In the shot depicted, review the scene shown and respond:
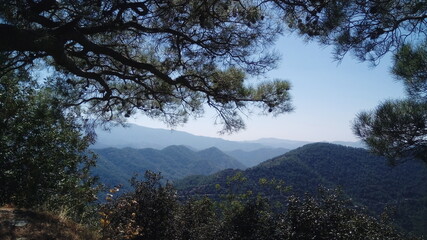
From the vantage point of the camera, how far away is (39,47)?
7.93 feet

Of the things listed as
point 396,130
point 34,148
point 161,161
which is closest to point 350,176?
point 396,130

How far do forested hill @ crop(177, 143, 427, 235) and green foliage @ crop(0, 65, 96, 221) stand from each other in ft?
80.7

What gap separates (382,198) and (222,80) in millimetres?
41347

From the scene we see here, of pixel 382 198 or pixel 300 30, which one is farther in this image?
pixel 382 198

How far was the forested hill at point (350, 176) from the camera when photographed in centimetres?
3584

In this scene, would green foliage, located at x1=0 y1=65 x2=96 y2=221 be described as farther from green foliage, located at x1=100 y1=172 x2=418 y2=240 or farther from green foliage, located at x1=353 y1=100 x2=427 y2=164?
green foliage, located at x1=353 y1=100 x2=427 y2=164

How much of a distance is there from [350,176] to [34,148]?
52351mm

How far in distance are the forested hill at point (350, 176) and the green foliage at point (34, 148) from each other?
24610mm

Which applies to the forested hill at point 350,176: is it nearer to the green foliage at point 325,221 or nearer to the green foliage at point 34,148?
the green foliage at point 325,221

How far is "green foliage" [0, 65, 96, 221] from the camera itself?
360cm

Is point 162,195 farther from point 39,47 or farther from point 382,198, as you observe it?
point 382,198

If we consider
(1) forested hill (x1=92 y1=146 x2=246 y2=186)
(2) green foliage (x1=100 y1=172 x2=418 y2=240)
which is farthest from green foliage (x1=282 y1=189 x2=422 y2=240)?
(1) forested hill (x1=92 y1=146 x2=246 y2=186)

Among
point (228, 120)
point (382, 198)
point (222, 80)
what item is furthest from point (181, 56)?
point (382, 198)

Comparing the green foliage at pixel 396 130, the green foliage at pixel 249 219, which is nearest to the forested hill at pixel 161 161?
the green foliage at pixel 396 130
